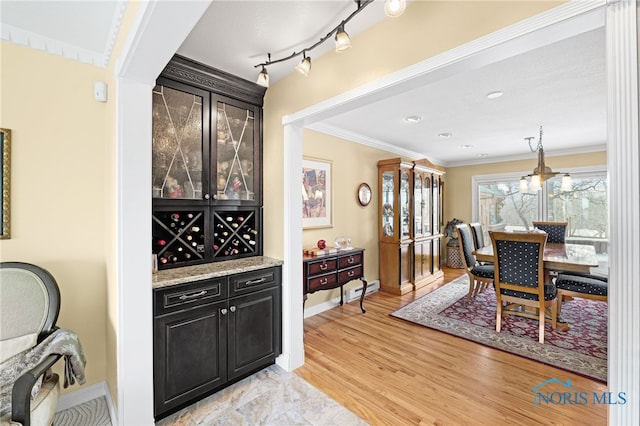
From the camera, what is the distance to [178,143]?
7.26 ft

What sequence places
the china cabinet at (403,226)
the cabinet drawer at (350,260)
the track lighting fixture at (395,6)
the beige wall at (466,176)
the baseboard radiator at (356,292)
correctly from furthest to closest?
the beige wall at (466,176)
the china cabinet at (403,226)
the baseboard radiator at (356,292)
the cabinet drawer at (350,260)
the track lighting fixture at (395,6)

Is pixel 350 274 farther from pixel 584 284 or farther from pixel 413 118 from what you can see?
pixel 584 284

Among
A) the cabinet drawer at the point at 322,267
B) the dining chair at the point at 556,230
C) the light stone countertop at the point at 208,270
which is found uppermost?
the dining chair at the point at 556,230

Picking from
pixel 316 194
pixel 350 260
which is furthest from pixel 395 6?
pixel 350 260

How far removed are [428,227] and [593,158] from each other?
3209 mm

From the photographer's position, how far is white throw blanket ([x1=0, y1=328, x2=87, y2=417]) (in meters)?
1.40

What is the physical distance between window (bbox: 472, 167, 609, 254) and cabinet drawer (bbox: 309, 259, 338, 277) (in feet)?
13.6

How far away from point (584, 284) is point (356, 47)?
338 centimetres

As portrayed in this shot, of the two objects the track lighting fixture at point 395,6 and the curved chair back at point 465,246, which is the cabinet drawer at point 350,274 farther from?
the track lighting fixture at point 395,6

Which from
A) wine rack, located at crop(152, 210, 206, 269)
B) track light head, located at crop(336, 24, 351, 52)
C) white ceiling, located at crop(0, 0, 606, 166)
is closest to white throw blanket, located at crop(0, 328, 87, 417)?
wine rack, located at crop(152, 210, 206, 269)

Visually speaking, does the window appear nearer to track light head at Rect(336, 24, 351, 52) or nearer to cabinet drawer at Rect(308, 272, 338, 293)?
cabinet drawer at Rect(308, 272, 338, 293)

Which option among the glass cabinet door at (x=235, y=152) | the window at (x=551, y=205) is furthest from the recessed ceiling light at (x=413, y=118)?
the window at (x=551, y=205)

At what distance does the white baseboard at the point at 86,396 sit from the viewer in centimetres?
195

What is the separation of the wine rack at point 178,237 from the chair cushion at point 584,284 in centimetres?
380
